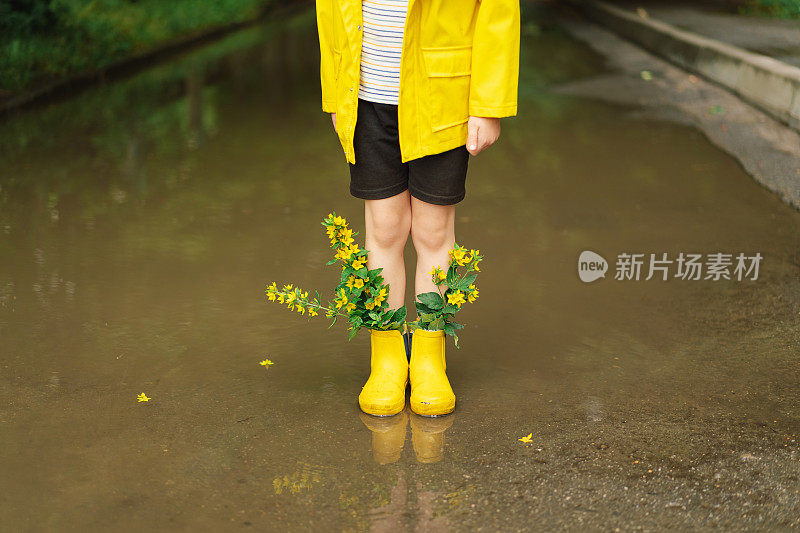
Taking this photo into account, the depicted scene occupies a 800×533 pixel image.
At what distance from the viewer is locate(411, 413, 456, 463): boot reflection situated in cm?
289

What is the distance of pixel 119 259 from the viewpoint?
4.69 meters

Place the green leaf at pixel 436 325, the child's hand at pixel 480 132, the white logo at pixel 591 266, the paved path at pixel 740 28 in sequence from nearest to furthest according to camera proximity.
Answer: the child's hand at pixel 480 132 < the green leaf at pixel 436 325 < the white logo at pixel 591 266 < the paved path at pixel 740 28

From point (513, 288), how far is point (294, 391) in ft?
4.52

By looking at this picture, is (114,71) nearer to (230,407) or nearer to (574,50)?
(574,50)

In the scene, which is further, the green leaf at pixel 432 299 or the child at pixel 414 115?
the green leaf at pixel 432 299

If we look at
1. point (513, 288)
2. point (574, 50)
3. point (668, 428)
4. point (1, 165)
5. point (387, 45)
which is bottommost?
point (574, 50)

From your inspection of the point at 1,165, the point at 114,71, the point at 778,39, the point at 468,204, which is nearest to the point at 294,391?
the point at 468,204

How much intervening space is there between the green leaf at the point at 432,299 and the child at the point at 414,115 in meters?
0.07

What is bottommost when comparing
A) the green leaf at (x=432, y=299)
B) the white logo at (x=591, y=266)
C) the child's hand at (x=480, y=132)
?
the white logo at (x=591, y=266)

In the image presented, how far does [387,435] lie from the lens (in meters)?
3.02

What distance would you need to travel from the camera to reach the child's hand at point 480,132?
2.94m

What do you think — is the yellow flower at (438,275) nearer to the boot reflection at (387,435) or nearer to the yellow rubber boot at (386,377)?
the yellow rubber boot at (386,377)

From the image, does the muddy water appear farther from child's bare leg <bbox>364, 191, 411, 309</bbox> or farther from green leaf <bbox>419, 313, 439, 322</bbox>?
child's bare leg <bbox>364, 191, 411, 309</bbox>

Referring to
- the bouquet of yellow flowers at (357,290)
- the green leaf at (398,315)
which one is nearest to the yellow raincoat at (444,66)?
the bouquet of yellow flowers at (357,290)
